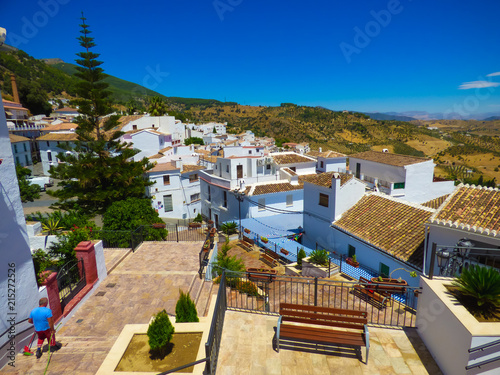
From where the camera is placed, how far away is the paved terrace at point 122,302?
611cm

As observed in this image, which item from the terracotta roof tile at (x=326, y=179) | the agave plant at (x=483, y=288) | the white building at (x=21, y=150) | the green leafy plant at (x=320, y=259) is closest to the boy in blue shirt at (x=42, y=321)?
the agave plant at (x=483, y=288)

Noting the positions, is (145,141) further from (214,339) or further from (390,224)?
(214,339)

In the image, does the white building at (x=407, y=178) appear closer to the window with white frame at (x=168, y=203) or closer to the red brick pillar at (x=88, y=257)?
the window with white frame at (x=168, y=203)

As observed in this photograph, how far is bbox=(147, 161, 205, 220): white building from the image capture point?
29.5 meters

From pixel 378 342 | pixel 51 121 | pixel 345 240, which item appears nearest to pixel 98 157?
pixel 345 240

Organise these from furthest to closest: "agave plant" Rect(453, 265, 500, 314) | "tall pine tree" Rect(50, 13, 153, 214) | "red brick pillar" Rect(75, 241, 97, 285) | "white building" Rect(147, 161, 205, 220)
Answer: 1. "white building" Rect(147, 161, 205, 220)
2. "tall pine tree" Rect(50, 13, 153, 214)
3. "red brick pillar" Rect(75, 241, 97, 285)
4. "agave plant" Rect(453, 265, 500, 314)

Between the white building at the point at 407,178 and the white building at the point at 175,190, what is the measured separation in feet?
57.3

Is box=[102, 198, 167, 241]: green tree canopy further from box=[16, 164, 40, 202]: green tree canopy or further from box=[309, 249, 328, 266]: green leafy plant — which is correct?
box=[16, 164, 40, 202]: green tree canopy

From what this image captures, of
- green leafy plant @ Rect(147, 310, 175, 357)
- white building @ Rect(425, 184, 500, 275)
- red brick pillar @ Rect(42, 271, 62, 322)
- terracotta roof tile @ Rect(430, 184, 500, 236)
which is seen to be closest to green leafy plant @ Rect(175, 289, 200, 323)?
green leafy plant @ Rect(147, 310, 175, 357)

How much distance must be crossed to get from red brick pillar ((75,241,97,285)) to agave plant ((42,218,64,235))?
4113mm

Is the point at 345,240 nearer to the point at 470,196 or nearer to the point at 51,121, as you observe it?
the point at 470,196

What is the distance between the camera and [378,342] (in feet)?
18.4

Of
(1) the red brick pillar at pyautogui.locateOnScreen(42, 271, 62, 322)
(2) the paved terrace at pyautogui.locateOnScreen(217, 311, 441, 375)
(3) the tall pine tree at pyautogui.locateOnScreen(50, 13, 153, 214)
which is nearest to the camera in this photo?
(2) the paved terrace at pyautogui.locateOnScreen(217, 311, 441, 375)

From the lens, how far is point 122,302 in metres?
8.97
